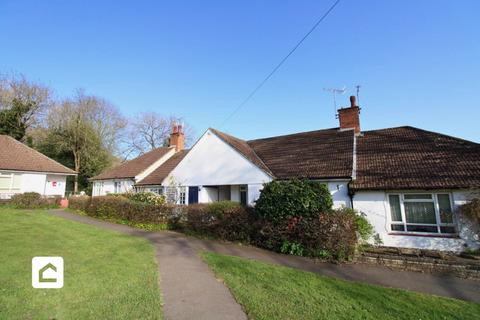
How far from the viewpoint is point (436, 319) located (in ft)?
16.7

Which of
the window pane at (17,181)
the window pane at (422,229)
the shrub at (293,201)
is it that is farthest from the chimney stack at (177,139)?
the window pane at (422,229)

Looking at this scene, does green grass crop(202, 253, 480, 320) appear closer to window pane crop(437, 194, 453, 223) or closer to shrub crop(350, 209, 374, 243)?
shrub crop(350, 209, 374, 243)

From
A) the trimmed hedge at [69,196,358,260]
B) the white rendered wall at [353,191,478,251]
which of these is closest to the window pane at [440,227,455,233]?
the white rendered wall at [353,191,478,251]

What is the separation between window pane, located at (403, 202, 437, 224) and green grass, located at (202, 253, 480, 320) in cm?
606

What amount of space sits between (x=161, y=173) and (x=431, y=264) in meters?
19.9

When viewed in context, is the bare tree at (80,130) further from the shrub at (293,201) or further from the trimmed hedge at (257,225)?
the shrub at (293,201)

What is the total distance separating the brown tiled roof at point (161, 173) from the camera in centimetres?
2190

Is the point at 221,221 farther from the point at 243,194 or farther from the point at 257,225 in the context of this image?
the point at 243,194

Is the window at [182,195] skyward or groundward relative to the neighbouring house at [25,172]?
groundward

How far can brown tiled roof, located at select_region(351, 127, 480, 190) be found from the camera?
36.9 ft

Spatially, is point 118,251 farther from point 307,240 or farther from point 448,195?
point 448,195

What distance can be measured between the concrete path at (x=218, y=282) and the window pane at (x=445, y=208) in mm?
3753

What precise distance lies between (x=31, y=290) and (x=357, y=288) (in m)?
7.12

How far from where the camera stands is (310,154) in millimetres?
17172
